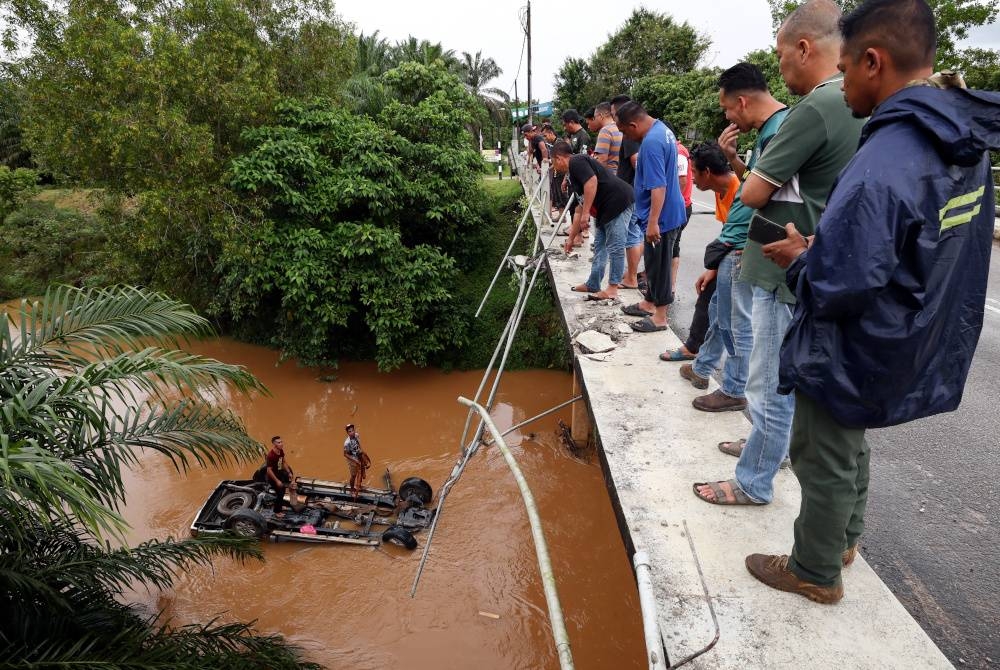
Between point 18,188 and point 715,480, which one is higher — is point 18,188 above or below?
above

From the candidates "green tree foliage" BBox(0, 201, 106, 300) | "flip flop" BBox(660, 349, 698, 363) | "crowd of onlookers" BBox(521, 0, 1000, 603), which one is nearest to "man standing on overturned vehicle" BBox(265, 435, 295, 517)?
"flip flop" BBox(660, 349, 698, 363)

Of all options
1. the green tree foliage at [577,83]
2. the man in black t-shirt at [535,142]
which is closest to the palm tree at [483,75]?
the green tree foliage at [577,83]

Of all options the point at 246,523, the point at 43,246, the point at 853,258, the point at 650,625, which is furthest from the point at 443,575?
the point at 43,246

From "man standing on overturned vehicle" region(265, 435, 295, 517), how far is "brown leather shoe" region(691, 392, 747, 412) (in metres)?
5.30

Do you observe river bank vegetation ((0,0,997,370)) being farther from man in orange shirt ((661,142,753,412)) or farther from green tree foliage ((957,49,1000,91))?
green tree foliage ((957,49,1000,91))

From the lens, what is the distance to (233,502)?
7387 mm

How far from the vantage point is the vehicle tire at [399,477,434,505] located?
25.4 ft

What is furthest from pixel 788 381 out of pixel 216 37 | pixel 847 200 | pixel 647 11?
pixel 647 11

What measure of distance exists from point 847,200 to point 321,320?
9998 millimetres

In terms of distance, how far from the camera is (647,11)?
32.0m

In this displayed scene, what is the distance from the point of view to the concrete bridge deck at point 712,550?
2160 millimetres

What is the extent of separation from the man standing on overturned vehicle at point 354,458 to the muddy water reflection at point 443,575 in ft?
2.94

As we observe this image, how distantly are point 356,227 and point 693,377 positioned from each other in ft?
25.5

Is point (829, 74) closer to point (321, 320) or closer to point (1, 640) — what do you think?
point (1, 640)
